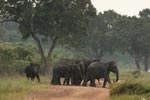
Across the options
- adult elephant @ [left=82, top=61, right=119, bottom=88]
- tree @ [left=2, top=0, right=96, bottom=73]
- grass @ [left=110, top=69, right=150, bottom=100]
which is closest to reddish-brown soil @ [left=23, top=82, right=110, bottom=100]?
grass @ [left=110, top=69, right=150, bottom=100]

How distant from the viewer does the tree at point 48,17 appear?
38391 mm

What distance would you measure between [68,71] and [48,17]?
12758 mm

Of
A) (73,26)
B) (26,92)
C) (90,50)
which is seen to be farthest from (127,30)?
(26,92)

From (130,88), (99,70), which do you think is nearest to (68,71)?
(99,70)

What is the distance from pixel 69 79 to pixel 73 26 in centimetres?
1315

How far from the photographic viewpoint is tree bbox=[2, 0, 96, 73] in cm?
3839

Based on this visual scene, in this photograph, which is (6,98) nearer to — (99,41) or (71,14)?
(71,14)

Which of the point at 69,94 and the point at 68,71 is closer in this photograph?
the point at 69,94

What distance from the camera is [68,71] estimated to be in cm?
2647

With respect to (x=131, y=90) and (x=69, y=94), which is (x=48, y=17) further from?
(x=131, y=90)

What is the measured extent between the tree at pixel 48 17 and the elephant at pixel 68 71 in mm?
11401

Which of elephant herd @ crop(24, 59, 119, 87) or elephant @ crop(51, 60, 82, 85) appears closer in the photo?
elephant herd @ crop(24, 59, 119, 87)

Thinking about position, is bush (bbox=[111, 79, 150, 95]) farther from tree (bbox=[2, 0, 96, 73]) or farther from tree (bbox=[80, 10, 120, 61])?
tree (bbox=[80, 10, 120, 61])

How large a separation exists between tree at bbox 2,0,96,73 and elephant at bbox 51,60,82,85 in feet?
37.4
